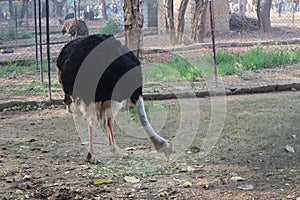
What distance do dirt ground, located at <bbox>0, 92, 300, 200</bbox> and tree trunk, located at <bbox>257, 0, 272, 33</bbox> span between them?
12371 mm

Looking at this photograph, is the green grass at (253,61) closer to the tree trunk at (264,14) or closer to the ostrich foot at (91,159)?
the ostrich foot at (91,159)

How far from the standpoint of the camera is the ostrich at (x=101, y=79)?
4.84 meters

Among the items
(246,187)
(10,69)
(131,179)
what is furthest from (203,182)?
(10,69)

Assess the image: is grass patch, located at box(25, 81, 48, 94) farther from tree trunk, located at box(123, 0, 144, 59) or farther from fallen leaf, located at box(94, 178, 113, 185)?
fallen leaf, located at box(94, 178, 113, 185)

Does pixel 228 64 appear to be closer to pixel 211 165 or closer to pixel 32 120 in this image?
pixel 32 120

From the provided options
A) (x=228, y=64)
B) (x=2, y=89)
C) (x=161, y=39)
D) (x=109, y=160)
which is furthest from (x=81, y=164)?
(x=161, y=39)

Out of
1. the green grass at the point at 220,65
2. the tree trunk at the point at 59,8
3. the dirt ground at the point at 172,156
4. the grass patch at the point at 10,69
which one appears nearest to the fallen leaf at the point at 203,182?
the dirt ground at the point at 172,156

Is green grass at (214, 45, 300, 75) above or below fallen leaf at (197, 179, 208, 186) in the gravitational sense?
above

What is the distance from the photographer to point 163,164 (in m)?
5.07

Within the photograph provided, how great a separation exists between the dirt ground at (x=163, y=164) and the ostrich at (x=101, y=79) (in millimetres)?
373

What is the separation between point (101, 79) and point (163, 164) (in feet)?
3.03

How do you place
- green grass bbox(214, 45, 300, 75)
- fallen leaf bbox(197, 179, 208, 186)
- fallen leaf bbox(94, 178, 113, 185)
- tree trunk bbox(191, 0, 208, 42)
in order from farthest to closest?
tree trunk bbox(191, 0, 208, 42)
green grass bbox(214, 45, 300, 75)
fallen leaf bbox(94, 178, 113, 185)
fallen leaf bbox(197, 179, 208, 186)

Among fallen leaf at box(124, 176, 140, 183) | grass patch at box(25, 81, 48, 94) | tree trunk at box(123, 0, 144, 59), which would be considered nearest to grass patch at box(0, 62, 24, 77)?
grass patch at box(25, 81, 48, 94)

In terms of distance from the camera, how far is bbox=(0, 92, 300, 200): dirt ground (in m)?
4.32
